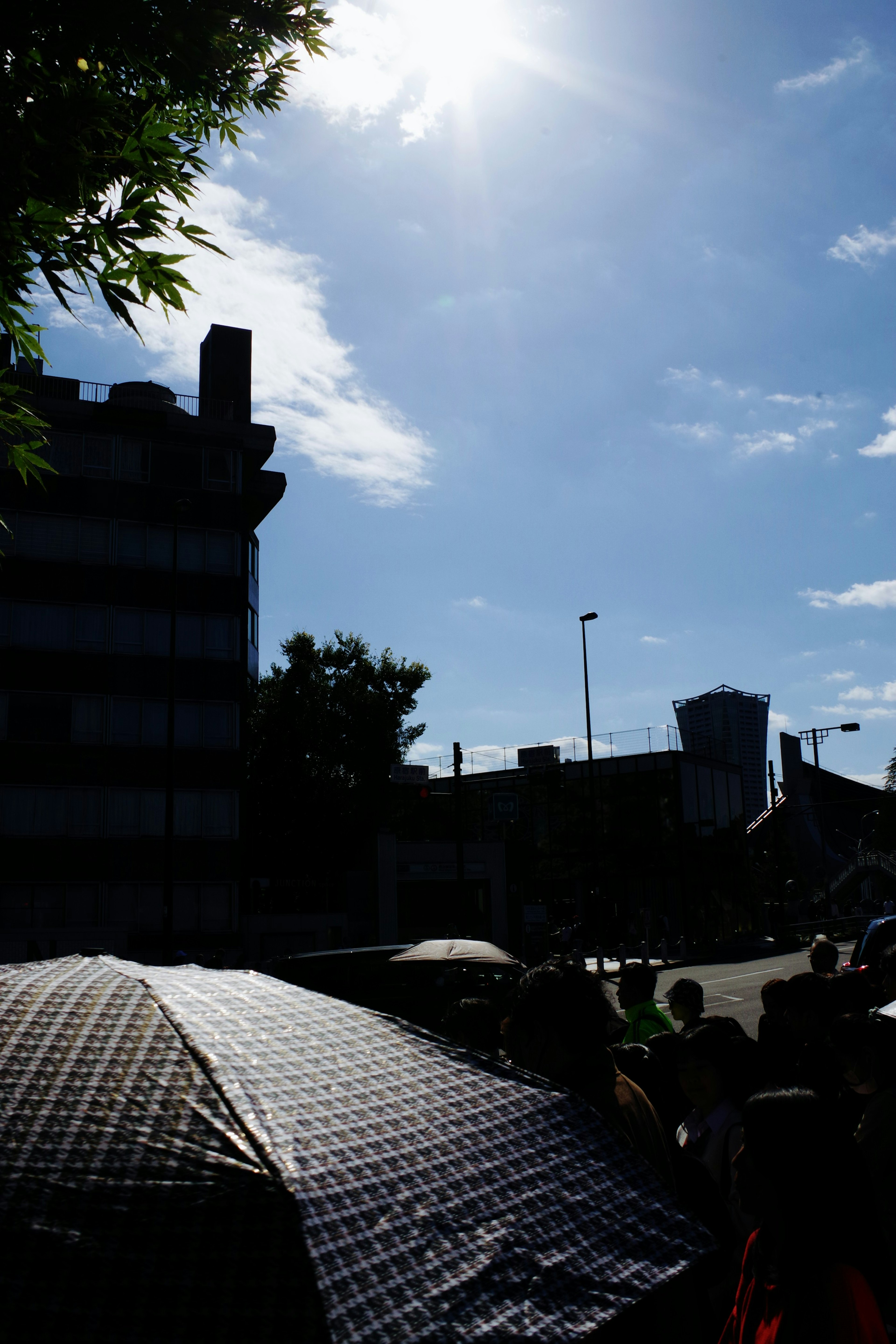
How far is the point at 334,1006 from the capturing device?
8.78 feet

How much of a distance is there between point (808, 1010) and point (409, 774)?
28.3 m

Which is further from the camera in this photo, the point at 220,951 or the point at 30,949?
the point at 30,949

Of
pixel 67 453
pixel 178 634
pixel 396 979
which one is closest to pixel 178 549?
pixel 178 634

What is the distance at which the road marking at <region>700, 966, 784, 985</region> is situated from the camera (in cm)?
2745

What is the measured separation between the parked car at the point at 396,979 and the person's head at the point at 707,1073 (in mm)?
9183

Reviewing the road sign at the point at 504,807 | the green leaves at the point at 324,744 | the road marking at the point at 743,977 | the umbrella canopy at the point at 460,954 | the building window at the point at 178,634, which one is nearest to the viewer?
the umbrella canopy at the point at 460,954

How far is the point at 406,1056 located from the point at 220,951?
2315 centimetres

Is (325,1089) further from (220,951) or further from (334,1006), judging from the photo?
(220,951)

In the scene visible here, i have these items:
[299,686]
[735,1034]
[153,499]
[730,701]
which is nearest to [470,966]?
[735,1034]

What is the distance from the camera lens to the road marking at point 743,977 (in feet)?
90.1

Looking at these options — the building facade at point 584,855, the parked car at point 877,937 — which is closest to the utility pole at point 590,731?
the building facade at point 584,855

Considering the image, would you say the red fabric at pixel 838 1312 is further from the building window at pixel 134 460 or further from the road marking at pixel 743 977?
the building window at pixel 134 460

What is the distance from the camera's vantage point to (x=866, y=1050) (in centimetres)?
443

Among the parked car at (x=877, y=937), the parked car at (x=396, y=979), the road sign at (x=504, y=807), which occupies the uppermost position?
the road sign at (x=504, y=807)
